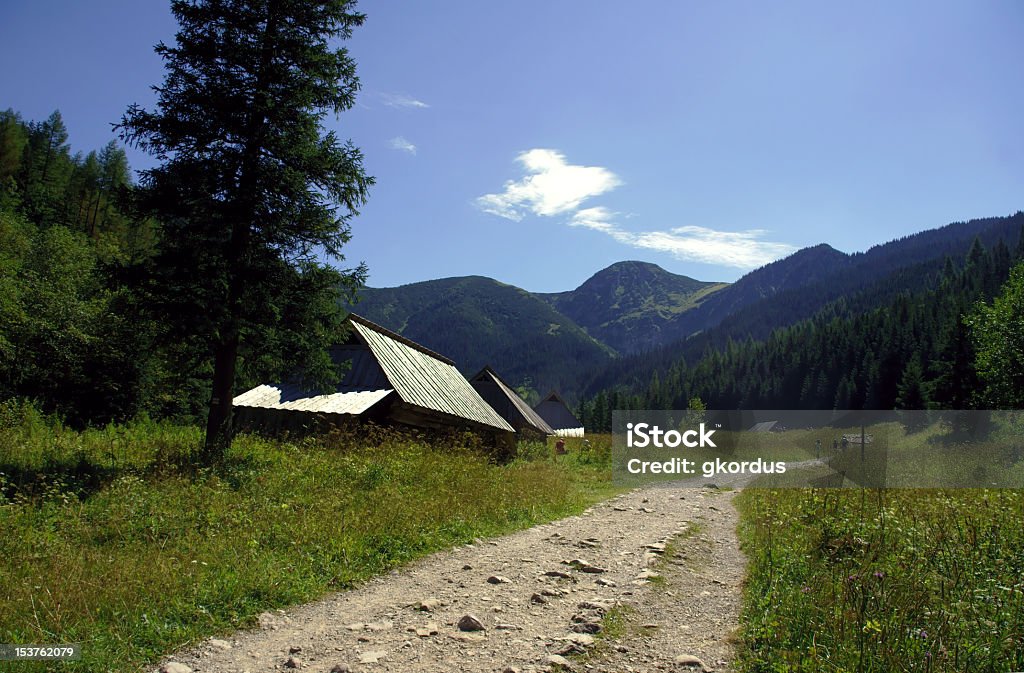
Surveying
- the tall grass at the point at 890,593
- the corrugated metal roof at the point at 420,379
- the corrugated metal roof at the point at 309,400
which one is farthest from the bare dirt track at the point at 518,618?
the corrugated metal roof at the point at 420,379

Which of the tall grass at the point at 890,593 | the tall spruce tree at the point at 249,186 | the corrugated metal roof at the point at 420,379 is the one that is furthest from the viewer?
the corrugated metal roof at the point at 420,379

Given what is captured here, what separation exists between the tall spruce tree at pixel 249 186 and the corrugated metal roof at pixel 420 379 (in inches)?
237

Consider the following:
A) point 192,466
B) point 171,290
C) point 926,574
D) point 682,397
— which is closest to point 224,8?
point 171,290

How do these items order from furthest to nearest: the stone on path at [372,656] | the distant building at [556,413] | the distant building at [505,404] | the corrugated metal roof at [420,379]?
the distant building at [556,413]
the distant building at [505,404]
the corrugated metal roof at [420,379]
the stone on path at [372,656]

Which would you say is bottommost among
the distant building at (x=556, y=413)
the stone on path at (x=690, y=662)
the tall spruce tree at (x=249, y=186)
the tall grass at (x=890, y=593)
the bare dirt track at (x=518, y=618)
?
the distant building at (x=556, y=413)

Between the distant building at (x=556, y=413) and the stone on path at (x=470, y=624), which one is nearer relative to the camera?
the stone on path at (x=470, y=624)

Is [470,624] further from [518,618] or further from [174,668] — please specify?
[174,668]

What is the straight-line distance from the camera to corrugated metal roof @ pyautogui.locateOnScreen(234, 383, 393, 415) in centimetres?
1809

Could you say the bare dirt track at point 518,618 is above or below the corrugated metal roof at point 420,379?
below

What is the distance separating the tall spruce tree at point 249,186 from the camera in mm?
12562

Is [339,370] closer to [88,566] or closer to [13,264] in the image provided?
[88,566]

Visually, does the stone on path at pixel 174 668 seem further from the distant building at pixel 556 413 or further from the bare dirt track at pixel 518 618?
the distant building at pixel 556 413

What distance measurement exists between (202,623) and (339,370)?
1015cm

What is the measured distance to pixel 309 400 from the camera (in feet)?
61.6
